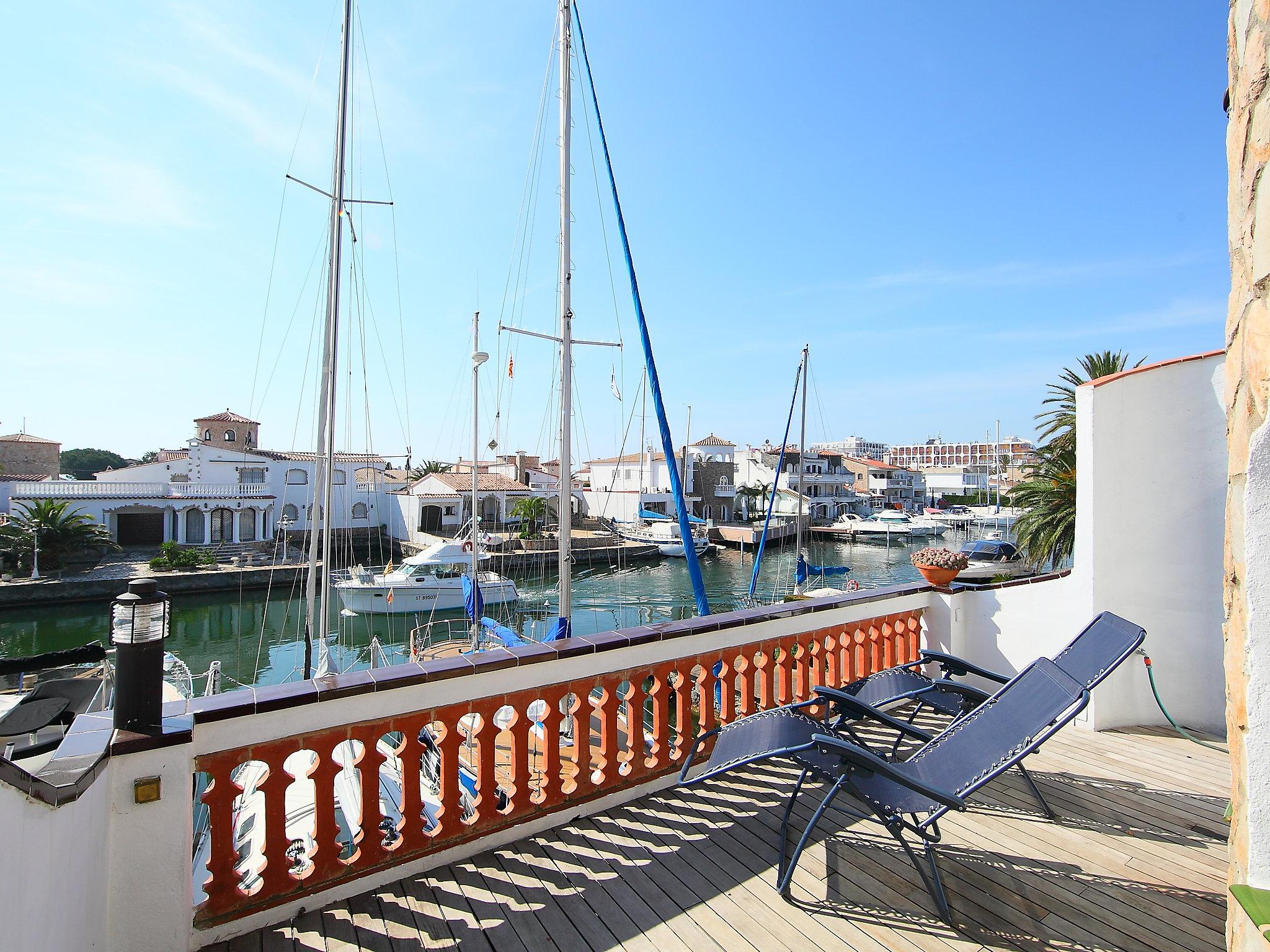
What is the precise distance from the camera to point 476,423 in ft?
48.7

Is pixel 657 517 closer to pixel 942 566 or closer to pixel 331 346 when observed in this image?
pixel 331 346

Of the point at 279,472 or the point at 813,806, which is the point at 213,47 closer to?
the point at 813,806

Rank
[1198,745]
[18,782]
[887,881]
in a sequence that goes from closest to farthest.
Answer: [18,782] < [887,881] < [1198,745]

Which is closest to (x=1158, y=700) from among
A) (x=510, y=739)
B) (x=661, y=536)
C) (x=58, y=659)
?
(x=510, y=739)

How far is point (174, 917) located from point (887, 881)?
8.10 ft

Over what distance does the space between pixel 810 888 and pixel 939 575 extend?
9.00ft

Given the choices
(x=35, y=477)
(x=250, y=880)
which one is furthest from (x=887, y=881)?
(x=35, y=477)

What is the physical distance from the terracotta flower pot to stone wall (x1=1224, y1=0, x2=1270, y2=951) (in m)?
3.35

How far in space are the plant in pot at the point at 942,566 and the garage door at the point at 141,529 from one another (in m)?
34.5

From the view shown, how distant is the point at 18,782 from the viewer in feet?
4.32

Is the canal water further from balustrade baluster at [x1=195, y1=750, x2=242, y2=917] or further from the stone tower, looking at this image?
the stone tower

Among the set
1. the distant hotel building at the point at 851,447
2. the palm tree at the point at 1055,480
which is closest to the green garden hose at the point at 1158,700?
the palm tree at the point at 1055,480

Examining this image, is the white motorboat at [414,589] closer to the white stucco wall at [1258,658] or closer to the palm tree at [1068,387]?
the palm tree at [1068,387]

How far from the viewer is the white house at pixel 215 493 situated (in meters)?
26.5
